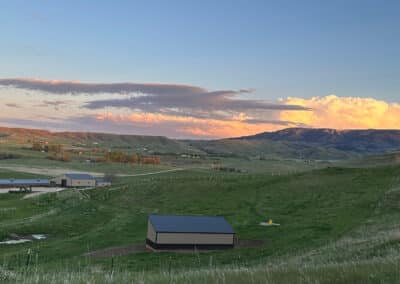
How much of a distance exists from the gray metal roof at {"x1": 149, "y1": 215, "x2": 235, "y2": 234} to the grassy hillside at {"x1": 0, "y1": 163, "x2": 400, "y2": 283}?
3480mm

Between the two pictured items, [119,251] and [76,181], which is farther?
[76,181]

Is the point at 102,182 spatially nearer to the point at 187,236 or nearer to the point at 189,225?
the point at 189,225

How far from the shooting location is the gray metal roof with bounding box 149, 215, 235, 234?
4750 cm

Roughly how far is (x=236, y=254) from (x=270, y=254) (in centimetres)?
363

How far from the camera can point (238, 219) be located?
63500mm

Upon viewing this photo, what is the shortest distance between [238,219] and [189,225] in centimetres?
1644

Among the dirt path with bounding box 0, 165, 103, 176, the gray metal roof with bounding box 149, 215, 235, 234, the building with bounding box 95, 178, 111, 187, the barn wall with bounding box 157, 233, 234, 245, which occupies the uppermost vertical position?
the gray metal roof with bounding box 149, 215, 235, 234

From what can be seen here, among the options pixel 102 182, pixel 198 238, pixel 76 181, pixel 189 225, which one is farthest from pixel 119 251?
pixel 102 182

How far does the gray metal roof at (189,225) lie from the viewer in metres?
47.5

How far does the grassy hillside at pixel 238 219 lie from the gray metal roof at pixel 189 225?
3.48 m

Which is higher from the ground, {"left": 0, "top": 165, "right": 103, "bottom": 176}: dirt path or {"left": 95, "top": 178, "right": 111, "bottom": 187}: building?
{"left": 95, "top": 178, "right": 111, "bottom": 187}: building

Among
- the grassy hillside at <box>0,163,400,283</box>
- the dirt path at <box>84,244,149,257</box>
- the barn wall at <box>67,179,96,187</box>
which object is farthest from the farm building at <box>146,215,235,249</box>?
the barn wall at <box>67,179,96,187</box>

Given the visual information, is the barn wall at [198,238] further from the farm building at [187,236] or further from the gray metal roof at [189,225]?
the gray metal roof at [189,225]

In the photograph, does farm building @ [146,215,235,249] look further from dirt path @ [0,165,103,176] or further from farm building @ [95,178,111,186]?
dirt path @ [0,165,103,176]
